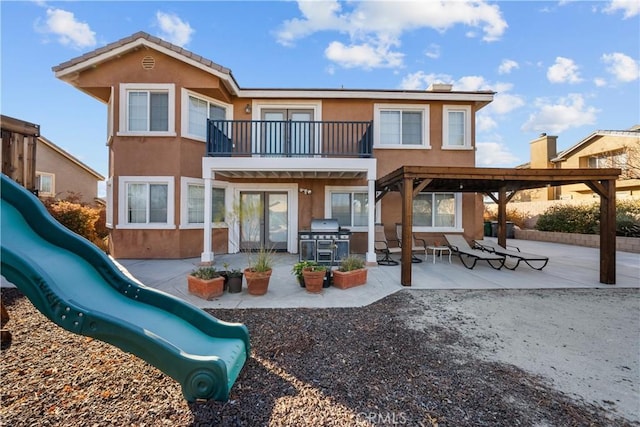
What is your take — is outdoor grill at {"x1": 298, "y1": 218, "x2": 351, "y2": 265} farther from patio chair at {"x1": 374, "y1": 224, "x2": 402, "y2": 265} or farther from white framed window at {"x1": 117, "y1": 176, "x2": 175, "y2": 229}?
white framed window at {"x1": 117, "y1": 176, "x2": 175, "y2": 229}

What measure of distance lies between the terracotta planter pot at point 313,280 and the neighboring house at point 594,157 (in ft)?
62.7

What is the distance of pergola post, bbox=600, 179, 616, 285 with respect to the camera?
654cm

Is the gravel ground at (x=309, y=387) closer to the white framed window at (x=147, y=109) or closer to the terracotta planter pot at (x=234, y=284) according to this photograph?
the terracotta planter pot at (x=234, y=284)

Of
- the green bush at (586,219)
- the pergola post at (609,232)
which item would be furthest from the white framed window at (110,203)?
the green bush at (586,219)

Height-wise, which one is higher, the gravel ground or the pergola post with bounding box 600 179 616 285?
the pergola post with bounding box 600 179 616 285

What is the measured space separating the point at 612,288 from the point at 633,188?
1961cm

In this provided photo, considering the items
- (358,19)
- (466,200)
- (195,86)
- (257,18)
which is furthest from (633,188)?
(195,86)

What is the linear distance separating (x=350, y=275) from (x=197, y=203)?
638cm

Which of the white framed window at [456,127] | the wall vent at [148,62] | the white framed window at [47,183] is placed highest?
the wall vent at [148,62]

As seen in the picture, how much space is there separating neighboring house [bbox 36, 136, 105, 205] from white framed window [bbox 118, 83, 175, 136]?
10.4m

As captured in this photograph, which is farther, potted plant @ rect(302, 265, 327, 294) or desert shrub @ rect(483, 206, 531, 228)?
desert shrub @ rect(483, 206, 531, 228)

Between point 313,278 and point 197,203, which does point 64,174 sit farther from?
point 313,278

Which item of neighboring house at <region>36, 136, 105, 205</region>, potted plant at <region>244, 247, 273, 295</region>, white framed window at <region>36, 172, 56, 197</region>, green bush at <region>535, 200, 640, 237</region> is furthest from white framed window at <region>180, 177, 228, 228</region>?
green bush at <region>535, 200, 640, 237</region>

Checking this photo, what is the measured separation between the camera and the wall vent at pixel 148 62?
9.26m
